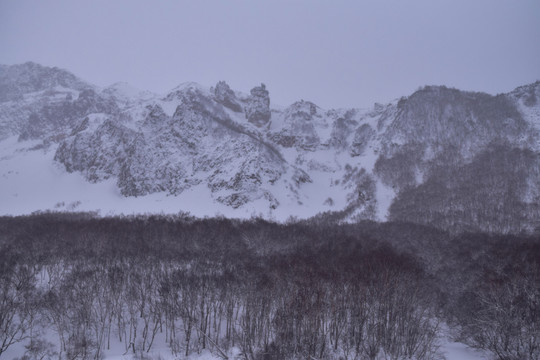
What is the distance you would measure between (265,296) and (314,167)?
128394 millimetres

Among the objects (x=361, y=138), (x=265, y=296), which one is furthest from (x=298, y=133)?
(x=265, y=296)

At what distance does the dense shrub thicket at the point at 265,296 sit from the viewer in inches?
1276

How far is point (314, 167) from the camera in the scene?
533ft

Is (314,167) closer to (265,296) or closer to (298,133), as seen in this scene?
(298,133)

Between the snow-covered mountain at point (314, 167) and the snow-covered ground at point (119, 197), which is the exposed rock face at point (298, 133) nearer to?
the snow-covered mountain at point (314, 167)

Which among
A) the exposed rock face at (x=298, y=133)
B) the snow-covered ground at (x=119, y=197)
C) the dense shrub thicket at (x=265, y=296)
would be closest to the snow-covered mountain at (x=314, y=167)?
the snow-covered ground at (x=119, y=197)

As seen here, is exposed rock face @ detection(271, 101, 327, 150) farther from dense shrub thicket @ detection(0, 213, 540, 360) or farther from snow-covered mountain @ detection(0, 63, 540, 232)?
dense shrub thicket @ detection(0, 213, 540, 360)

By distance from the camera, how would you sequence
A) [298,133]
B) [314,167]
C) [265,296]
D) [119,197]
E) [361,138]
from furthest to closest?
1. [298,133]
2. [361,138]
3. [314,167]
4. [119,197]
5. [265,296]

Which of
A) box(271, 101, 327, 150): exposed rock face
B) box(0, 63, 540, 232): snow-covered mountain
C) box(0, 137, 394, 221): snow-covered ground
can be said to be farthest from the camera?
box(271, 101, 327, 150): exposed rock face

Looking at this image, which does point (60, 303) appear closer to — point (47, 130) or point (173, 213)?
point (173, 213)

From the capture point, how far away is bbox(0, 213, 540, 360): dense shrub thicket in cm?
3241

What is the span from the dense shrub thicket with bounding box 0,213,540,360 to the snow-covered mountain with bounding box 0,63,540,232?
50210 mm

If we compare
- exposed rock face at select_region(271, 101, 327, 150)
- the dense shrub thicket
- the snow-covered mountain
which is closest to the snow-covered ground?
the snow-covered mountain

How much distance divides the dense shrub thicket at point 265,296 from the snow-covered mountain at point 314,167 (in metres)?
50.2
